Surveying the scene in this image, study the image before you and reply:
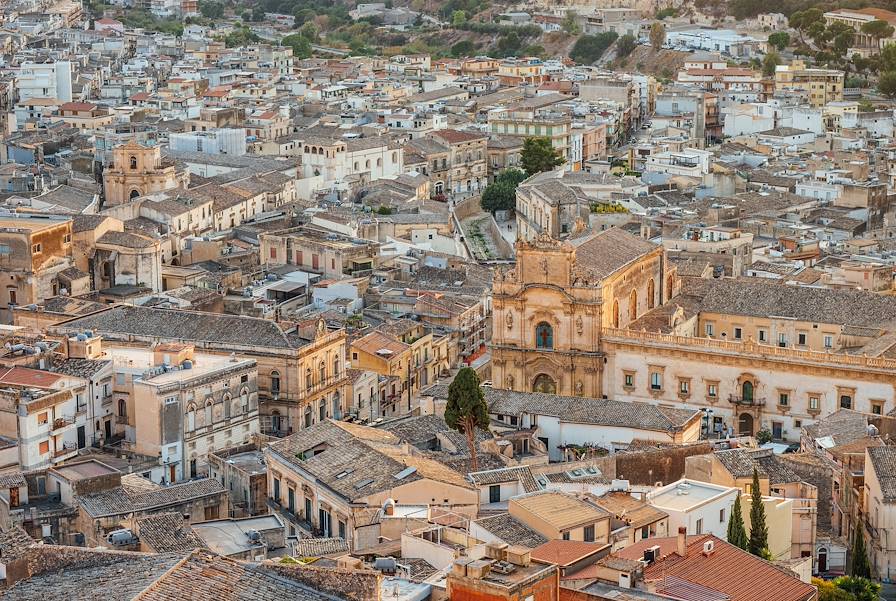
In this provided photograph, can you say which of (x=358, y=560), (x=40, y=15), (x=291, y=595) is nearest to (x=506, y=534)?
(x=358, y=560)

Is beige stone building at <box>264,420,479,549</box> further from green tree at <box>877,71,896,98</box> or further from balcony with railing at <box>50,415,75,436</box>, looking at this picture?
green tree at <box>877,71,896,98</box>

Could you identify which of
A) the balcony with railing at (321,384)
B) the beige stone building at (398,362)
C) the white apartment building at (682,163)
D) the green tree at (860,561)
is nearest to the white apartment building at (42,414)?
the balcony with railing at (321,384)

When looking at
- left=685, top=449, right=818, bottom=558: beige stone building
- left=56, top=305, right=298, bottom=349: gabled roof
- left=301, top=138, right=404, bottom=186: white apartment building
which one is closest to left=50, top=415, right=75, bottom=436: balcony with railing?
left=56, top=305, right=298, bottom=349: gabled roof

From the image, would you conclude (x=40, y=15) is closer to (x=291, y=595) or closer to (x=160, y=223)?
(x=160, y=223)

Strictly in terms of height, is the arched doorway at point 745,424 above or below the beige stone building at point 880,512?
below

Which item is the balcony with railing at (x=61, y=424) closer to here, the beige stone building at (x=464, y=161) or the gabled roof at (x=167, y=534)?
the gabled roof at (x=167, y=534)

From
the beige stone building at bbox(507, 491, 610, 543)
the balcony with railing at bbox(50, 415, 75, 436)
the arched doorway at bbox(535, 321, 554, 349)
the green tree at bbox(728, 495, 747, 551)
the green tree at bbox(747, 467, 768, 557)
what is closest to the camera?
the beige stone building at bbox(507, 491, 610, 543)

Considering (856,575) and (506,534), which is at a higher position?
(506,534)
